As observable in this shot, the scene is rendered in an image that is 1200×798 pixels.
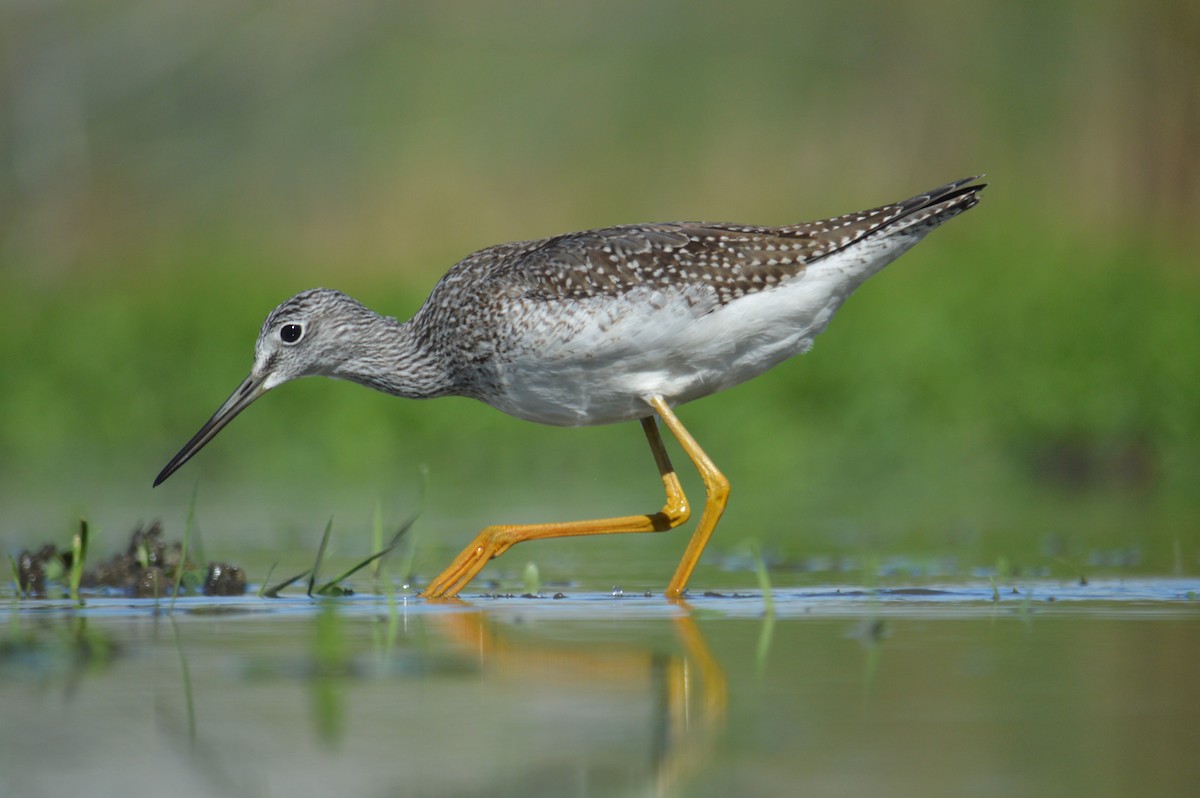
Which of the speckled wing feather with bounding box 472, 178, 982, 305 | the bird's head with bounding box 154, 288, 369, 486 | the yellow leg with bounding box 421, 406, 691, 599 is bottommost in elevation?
the yellow leg with bounding box 421, 406, 691, 599

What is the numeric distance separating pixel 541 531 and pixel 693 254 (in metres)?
1.43

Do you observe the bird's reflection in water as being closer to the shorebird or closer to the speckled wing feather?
the shorebird

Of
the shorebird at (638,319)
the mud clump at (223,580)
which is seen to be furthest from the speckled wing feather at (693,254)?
the mud clump at (223,580)

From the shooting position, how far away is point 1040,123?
78.6ft

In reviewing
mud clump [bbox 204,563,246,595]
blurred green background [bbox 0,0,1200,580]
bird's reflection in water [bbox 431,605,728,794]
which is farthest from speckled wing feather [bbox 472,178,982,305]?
bird's reflection in water [bbox 431,605,728,794]

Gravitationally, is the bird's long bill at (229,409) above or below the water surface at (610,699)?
above

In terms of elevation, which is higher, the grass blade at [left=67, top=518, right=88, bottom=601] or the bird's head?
the bird's head

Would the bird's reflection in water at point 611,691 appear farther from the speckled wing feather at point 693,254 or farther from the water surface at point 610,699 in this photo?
the speckled wing feather at point 693,254

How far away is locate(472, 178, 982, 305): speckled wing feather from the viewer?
7660mm

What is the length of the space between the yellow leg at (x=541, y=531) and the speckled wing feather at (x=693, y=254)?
1005mm

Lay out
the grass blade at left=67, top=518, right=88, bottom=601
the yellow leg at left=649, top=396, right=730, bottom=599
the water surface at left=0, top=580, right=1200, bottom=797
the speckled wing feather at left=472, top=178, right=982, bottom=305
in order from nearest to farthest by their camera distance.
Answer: the water surface at left=0, top=580, right=1200, bottom=797 → the grass blade at left=67, top=518, right=88, bottom=601 → the yellow leg at left=649, top=396, right=730, bottom=599 → the speckled wing feather at left=472, top=178, right=982, bottom=305

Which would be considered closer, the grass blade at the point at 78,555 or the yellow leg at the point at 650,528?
the grass blade at the point at 78,555

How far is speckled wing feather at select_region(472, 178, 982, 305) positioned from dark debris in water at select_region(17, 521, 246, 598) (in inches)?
72.4

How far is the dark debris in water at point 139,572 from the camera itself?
7016 mm
